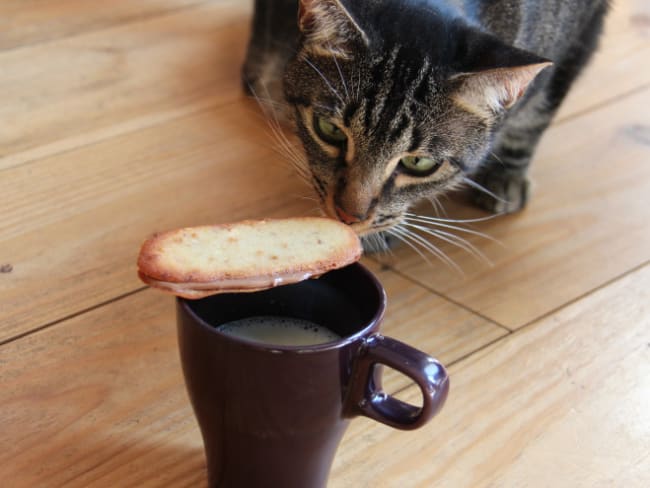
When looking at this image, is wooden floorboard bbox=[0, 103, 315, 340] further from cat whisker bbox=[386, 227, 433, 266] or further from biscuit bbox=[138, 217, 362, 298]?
biscuit bbox=[138, 217, 362, 298]

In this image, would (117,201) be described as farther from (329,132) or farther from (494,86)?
(494,86)

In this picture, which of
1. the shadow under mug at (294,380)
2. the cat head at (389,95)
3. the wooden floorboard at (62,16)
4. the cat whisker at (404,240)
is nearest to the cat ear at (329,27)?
the cat head at (389,95)

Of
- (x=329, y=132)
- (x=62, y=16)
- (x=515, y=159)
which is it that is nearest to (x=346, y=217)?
(x=329, y=132)

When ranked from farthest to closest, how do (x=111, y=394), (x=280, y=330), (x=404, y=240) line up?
(x=404, y=240)
(x=111, y=394)
(x=280, y=330)

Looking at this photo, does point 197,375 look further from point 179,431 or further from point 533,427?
point 533,427

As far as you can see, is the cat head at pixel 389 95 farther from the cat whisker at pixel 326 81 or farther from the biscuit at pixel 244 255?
the biscuit at pixel 244 255

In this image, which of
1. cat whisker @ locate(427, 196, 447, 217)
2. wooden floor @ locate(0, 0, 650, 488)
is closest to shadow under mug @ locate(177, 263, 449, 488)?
wooden floor @ locate(0, 0, 650, 488)

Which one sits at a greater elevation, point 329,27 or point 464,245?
point 329,27

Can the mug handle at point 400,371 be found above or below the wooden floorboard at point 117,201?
above
